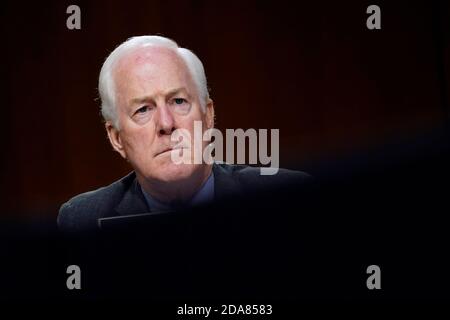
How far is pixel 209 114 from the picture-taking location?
1.77m

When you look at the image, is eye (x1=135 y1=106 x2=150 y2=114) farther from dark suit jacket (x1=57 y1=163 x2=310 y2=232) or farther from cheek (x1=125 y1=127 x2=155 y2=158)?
dark suit jacket (x1=57 y1=163 x2=310 y2=232)

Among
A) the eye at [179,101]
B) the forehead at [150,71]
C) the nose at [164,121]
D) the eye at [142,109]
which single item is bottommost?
the nose at [164,121]

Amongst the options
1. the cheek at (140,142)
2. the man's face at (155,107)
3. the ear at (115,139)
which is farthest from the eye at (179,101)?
the ear at (115,139)

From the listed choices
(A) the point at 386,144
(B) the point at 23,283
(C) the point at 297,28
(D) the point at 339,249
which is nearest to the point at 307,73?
(C) the point at 297,28

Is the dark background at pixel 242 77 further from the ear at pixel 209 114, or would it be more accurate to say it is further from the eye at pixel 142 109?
the eye at pixel 142 109

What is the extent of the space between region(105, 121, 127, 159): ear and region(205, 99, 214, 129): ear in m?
0.26

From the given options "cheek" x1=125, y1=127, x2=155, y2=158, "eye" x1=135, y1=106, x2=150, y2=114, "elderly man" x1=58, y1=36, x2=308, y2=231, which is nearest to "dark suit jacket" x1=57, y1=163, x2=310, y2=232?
"elderly man" x1=58, y1=36, x2=308, y2=231

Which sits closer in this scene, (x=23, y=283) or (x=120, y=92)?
(x=120, y=92)

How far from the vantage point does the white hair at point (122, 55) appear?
172 cm

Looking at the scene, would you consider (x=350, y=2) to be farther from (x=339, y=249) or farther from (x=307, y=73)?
(x=339, y=249)

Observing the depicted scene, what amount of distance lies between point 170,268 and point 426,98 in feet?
3.13

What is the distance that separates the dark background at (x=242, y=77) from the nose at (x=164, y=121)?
0.25 m

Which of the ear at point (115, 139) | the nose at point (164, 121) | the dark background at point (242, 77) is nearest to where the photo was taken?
the nose at point (164, 121)

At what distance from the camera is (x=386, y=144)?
6.06 feet
